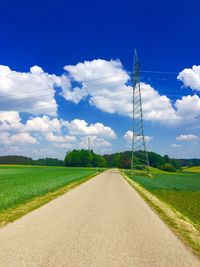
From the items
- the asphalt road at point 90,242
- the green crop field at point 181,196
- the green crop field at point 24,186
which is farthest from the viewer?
the green crop field at point 24,186

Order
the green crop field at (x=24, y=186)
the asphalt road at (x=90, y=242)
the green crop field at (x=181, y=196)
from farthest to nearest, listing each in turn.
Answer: the green crop field at (x=24, y=186), the green crop field at (x=181, y=196), the asphalt road at (x=90, y=242)

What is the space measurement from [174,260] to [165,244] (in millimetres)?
1461

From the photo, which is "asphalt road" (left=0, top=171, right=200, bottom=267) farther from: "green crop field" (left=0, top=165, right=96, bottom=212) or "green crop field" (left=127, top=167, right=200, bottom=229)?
"green crop field" (left=0, top=165, right=96, bottom=212)

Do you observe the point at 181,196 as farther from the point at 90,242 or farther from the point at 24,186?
the point at 90,242

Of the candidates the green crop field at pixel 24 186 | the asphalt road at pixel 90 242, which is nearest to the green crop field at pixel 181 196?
the asphalt road at pixel 90 242

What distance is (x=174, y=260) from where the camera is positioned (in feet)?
22.3

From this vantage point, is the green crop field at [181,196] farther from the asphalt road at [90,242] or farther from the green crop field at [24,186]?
the green crop field at [24,186]

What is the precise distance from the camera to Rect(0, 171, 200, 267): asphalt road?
21.6ft

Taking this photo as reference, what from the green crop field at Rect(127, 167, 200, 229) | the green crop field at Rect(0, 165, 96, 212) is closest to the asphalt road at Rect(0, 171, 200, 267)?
the green crop field at Rect(127, 167, 200, 229)

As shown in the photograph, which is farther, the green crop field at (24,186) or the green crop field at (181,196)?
the green crop field at (24,186)

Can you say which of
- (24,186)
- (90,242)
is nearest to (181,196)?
(24,186)

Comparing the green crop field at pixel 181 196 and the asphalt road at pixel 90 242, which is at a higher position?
the green crop field at pixel 181 196

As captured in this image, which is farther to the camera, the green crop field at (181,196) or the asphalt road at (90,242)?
the green crop field at (181,196)

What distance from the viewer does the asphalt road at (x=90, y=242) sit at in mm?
6570
